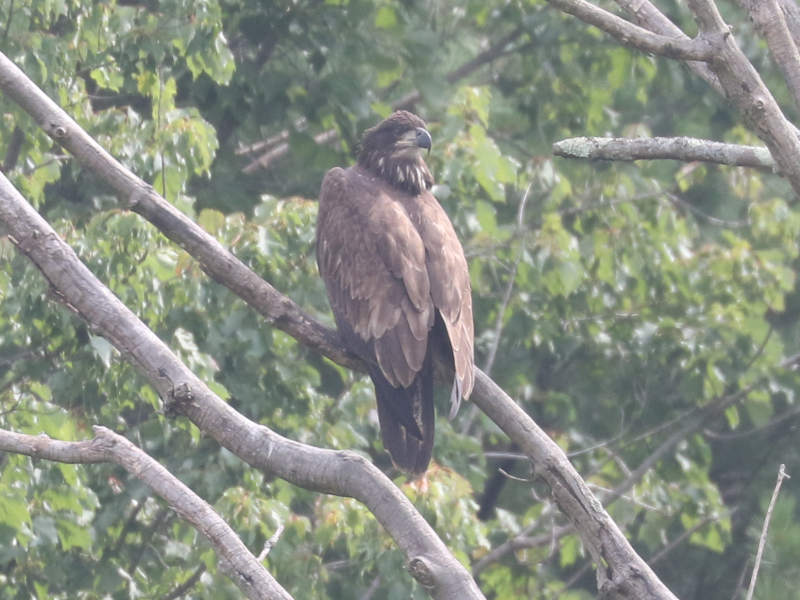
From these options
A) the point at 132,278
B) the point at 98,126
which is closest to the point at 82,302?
the point at 132,278

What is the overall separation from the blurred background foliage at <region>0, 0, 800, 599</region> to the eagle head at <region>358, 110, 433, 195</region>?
316 mm

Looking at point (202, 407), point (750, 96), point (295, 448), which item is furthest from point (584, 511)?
point (750, 96)

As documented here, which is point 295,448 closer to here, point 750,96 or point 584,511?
point 584,511

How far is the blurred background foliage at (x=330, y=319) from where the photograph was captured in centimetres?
509

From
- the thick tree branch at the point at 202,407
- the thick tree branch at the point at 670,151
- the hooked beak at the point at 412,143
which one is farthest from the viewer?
the hooked beak at the point at 412,143

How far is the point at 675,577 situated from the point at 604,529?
19.2 feet

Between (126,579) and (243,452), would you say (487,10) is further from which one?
(243,452)

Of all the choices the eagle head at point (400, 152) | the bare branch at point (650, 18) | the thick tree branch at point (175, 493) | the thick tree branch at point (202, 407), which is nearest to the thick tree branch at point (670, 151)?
the bare branch at point (650, 18)

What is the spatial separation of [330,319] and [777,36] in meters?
3.27

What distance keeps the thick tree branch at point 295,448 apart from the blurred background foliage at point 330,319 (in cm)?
90

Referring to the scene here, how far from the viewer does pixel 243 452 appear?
119 inches

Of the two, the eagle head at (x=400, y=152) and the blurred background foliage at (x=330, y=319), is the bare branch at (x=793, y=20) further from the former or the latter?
the eagle head at (x=400, y=152)

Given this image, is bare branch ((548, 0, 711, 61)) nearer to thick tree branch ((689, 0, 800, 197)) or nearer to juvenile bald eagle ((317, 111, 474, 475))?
thick tree branch ((689, 0, 800, 197))

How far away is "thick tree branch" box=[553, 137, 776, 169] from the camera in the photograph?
8.80 feet
